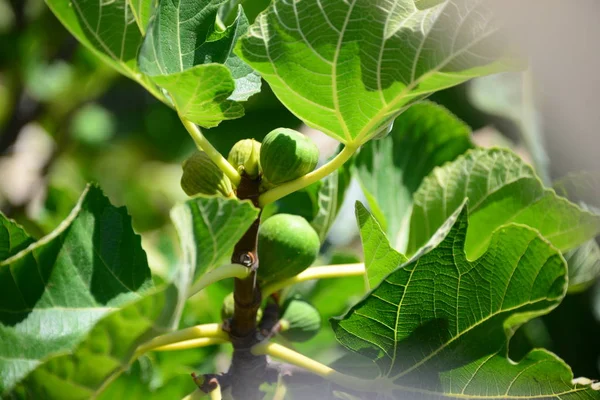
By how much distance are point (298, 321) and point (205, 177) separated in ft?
0.99

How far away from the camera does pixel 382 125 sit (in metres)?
0.73

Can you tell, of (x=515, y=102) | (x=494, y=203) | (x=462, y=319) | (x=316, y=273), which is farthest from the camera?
(x=515, y=102)

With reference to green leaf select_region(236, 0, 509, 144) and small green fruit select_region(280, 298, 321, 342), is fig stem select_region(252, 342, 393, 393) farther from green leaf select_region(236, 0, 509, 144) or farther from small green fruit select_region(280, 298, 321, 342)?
green leaf select_region(236, 0, 509, 144)

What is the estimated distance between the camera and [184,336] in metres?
0.73

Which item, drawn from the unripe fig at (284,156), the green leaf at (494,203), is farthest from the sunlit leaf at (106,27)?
the green leaf at (494,203)

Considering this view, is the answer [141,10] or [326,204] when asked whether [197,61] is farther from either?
[326,204]

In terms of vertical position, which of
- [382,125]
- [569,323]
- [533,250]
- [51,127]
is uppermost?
[382,125]

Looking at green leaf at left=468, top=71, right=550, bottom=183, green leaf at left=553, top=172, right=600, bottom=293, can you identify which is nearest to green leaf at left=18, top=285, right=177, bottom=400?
green leaf at left=553, top=172, right=600, bottom=293

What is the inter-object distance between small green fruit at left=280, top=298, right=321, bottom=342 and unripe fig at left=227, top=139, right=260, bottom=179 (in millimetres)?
270

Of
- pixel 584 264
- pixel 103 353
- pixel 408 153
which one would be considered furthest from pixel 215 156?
pixel 584 264

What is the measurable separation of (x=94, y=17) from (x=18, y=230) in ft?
0.78

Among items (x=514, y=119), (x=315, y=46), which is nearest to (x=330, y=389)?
(x=315, y=46)

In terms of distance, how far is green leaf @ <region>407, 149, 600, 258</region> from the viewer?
92 cm

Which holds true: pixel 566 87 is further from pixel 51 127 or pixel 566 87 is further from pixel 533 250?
pixel 51 127
